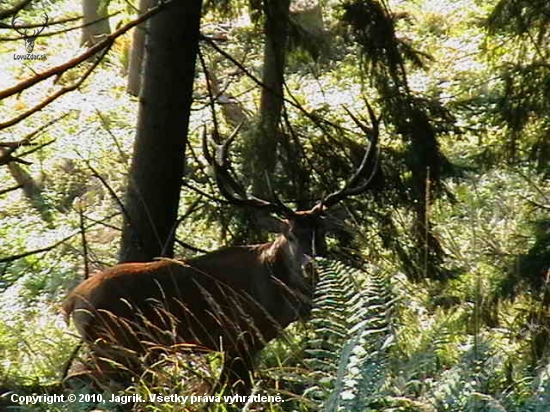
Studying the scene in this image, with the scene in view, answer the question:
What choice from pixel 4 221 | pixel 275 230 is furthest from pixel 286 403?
pixel 4 221

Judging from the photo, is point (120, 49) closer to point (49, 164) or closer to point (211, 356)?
point (49, 164)

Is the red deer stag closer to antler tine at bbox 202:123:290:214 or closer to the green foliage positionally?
antler tine at bbox 202:123:290:214

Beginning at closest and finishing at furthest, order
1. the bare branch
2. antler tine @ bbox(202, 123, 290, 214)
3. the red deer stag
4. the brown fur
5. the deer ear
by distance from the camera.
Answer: the bare branch, the brown fur, the red deer stag, antler tine @ bbox(202, 123, 290, 214), the deer ear

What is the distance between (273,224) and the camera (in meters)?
8.01

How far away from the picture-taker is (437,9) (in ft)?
68.3

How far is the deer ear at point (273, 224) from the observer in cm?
795

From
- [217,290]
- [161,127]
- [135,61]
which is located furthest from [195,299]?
Result: [135,61]

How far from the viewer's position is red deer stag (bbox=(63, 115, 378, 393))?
22.4 ft

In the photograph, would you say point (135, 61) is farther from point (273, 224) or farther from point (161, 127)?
point (273, 224)

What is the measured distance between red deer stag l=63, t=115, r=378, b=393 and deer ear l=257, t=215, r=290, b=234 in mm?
15

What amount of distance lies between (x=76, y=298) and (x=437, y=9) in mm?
15107

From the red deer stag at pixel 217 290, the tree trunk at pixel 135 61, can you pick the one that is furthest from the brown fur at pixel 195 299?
the tree trunk at pixel 135 61

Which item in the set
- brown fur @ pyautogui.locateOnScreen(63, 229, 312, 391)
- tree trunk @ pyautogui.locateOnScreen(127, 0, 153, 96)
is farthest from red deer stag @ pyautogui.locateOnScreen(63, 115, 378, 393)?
tree trunk @ pyautogui.locateOnScreen(127, 0, 153, 96)

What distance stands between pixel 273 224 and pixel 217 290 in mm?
762
